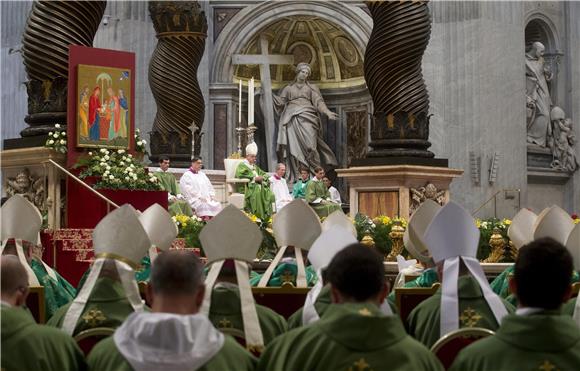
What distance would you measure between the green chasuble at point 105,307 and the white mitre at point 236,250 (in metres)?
0.36

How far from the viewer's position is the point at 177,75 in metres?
17.4

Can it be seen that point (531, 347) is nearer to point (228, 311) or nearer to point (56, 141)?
point (228, 311)

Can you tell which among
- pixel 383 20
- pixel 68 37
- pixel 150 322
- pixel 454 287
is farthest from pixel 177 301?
pixel 383 20

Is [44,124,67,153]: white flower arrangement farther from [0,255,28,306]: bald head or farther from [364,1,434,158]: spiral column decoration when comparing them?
[0,255,28,306]: bald head

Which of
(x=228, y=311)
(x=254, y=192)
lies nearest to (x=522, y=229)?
(x=228, y=311)

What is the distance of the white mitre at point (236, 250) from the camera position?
4.31 m

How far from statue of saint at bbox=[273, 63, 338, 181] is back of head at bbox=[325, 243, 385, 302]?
19.4m

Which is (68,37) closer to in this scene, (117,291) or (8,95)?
(117,291)

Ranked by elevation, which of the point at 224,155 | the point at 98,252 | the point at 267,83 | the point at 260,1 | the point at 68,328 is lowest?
the point at 68,328

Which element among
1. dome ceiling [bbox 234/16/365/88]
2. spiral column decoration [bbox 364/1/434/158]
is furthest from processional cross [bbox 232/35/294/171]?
spiral column decoration [bbox 364/1/434/158]

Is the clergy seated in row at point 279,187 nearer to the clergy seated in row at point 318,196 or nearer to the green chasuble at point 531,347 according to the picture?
the clergy seated in row at point 318,196

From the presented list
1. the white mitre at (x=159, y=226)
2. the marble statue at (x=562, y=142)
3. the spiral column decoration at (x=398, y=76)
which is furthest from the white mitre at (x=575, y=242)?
the marble statue at (x=562, y=142)

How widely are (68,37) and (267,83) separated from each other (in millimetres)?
10953

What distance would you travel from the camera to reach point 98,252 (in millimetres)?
4672
